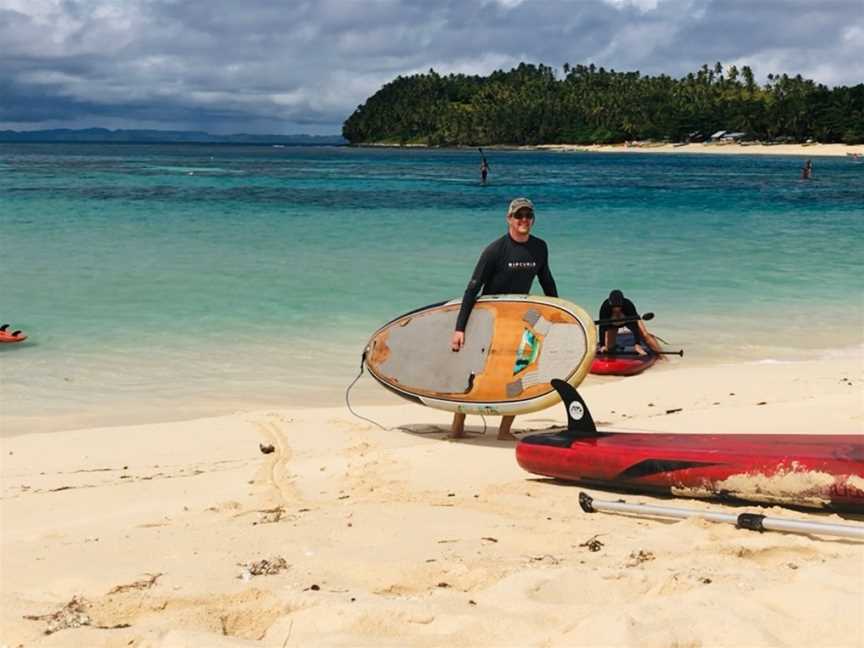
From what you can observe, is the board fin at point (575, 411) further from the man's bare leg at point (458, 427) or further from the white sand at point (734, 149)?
the white sand at point (734, 149)

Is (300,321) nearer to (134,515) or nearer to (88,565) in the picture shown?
(134,515)

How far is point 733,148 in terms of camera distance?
418ft

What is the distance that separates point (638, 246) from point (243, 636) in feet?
66.3

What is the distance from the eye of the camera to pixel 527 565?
160 inches

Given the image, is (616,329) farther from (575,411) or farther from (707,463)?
(707,463)

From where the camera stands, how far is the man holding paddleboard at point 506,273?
718 centimetres

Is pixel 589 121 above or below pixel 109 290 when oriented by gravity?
above

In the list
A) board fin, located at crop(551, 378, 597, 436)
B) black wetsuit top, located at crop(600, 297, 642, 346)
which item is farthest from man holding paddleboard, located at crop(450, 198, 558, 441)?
black wetsuit top, located at crop(600, 297, 642, 346)

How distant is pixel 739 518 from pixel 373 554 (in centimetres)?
179

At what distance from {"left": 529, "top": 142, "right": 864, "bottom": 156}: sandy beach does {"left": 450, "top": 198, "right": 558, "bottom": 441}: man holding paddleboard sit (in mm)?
103478

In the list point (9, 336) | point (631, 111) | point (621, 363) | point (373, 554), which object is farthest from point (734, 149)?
point (373, 554)

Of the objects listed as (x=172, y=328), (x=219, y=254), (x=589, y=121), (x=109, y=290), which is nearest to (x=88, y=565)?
(x=172, y=328)

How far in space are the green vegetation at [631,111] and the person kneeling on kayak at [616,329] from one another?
125 meters

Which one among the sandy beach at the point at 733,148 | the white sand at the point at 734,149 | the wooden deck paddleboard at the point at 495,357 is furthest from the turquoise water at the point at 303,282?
the white sand at the point at 734,149
